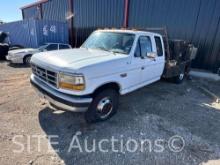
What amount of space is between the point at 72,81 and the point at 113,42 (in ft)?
6.08

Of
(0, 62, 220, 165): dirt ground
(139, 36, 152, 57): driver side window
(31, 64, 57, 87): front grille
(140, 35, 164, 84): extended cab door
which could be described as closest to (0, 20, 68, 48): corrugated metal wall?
(0, 62, 220, 165): dirt ground

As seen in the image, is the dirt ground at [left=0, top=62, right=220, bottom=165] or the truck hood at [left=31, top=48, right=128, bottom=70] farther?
the truck hood at [left=31, top=48, right=128, bottom=70]

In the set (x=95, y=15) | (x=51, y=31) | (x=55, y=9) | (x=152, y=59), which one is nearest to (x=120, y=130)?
(x=152, y=59)

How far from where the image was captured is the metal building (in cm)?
899

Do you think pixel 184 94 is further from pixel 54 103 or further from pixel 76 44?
pixel 76 44

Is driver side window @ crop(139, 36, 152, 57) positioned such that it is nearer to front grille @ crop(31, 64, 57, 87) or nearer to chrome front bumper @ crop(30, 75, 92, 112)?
chrome front bumper @ crop(30, 75, 92, 112)

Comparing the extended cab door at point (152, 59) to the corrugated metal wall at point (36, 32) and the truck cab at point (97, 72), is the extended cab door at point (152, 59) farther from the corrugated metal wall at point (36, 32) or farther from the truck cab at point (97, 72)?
the corrugated metal wall at point (36, 32)

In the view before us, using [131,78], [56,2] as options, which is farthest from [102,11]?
[131,78]

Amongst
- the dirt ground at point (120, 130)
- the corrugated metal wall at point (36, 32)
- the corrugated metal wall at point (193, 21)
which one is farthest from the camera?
the corrugated metal wall at point (36, 32)

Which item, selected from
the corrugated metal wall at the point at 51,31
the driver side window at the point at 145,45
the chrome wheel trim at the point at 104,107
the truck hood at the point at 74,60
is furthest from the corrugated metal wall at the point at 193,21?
the chrome wheel trim at the point at 104,107

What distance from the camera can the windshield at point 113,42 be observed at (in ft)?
14.2

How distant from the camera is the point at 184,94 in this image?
6.44m

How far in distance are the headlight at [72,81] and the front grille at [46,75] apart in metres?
0.19

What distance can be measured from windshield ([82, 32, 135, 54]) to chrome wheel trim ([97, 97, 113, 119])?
126cm
